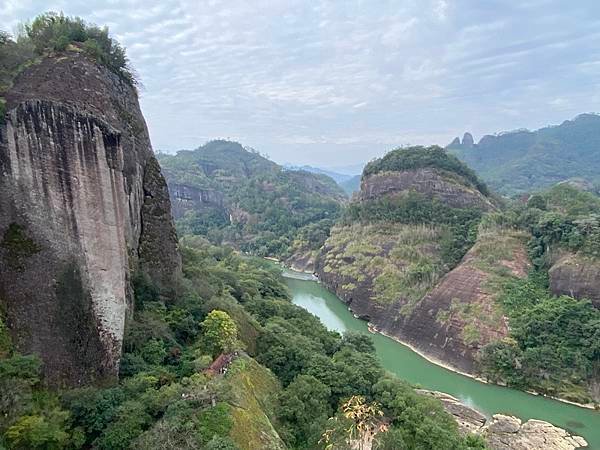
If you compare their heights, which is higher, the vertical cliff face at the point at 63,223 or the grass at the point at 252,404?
the vertical cliff face at the point at 63,223

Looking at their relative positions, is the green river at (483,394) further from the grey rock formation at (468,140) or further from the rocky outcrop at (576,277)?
the grey rock formation at (468,140)

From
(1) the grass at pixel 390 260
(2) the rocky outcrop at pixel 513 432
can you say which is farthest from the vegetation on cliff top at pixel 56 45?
(1) the grass at pixel 390 260

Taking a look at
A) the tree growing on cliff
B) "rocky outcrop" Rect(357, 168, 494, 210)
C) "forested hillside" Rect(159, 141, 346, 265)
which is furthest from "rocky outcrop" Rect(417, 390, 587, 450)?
"forested hillside" Rect(159, 141, 346, 265)

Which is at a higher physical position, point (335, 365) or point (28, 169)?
point (28, 169)

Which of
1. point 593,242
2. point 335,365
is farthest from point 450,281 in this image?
point 335,365

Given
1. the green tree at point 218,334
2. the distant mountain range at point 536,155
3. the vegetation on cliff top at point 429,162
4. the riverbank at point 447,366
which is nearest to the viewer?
the green tree at point 218,334

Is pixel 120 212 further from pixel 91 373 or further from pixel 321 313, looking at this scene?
pixel 321 313

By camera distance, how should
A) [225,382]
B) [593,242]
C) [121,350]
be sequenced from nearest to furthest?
[225,382] < [121,350] < [593,242]
